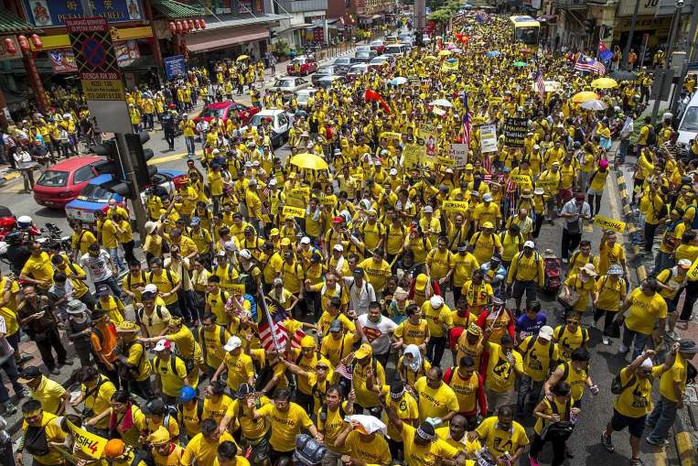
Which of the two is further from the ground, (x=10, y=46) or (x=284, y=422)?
(x=10, y=46)

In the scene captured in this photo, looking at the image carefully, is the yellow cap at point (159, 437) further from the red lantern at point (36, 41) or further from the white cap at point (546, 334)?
the red lantern at point (36, 41)

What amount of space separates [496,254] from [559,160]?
5.51m

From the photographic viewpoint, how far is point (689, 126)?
17.6m

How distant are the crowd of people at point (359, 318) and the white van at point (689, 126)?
1505 mm

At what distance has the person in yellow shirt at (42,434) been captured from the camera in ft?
18.7

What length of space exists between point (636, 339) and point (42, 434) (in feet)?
27.9

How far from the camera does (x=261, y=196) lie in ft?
41.4

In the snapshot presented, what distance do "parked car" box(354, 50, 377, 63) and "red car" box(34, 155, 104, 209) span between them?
110 ft

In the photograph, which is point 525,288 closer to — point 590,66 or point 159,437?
point 159,437

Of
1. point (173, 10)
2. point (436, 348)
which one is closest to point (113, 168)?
point (436, 348)

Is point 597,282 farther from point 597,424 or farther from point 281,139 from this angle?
point 281,139

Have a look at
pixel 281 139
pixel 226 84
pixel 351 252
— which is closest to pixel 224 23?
pixel 226 84

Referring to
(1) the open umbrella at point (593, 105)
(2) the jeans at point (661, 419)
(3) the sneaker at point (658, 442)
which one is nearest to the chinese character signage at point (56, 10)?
(1) the open umbrella at point (593, 105)

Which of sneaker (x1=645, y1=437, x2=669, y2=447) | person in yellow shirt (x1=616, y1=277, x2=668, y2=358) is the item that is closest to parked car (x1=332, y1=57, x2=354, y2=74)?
person in yellow shirt (x1=616, y1=277, x2=668, y2=358)
